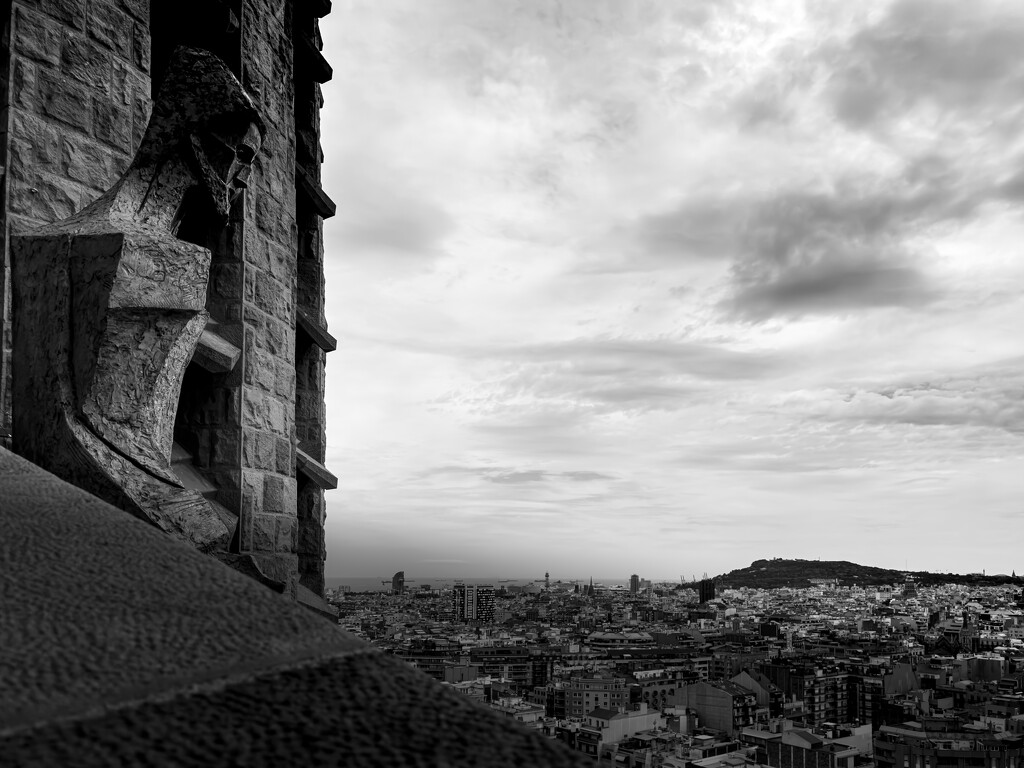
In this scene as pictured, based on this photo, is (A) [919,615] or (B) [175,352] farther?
(A) [919,615]

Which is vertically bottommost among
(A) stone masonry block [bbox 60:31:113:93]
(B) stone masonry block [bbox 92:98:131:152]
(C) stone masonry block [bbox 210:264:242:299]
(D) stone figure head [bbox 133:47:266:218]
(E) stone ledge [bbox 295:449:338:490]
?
(E) stone ledge [bbox 295:449:338:490]

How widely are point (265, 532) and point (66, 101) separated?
1518 mm

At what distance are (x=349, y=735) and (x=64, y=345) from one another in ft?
5.19

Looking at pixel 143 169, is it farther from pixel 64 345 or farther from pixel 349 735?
pixel 349 735

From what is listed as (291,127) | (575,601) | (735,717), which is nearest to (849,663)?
(735,717)

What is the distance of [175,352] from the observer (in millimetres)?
2160

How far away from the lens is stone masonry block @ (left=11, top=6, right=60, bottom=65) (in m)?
2.52

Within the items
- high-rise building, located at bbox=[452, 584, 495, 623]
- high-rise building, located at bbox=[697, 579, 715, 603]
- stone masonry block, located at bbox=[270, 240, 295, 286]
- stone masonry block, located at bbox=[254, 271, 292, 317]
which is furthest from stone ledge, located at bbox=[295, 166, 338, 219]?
high-rise building, located at bbox=[697, 579, 715, 603]

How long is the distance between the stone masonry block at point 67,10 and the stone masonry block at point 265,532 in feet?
5.27

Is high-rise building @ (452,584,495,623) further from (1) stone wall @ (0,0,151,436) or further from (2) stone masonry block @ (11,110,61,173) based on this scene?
(2) stone masonry block @ (11,110,61,173)

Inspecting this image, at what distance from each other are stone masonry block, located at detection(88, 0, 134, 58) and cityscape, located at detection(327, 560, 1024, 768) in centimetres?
267

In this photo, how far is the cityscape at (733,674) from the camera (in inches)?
1013

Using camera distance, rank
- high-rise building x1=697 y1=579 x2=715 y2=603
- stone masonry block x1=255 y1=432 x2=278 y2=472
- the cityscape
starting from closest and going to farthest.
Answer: stone masonry block x1=255 y1=432 x2=278 y2=472, the cityscape, high-rise building x1=697 y1=579 x2=715 y2=603

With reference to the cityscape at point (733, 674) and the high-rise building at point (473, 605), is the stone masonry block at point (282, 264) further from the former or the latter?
the high-rise building at point (473, 605)
